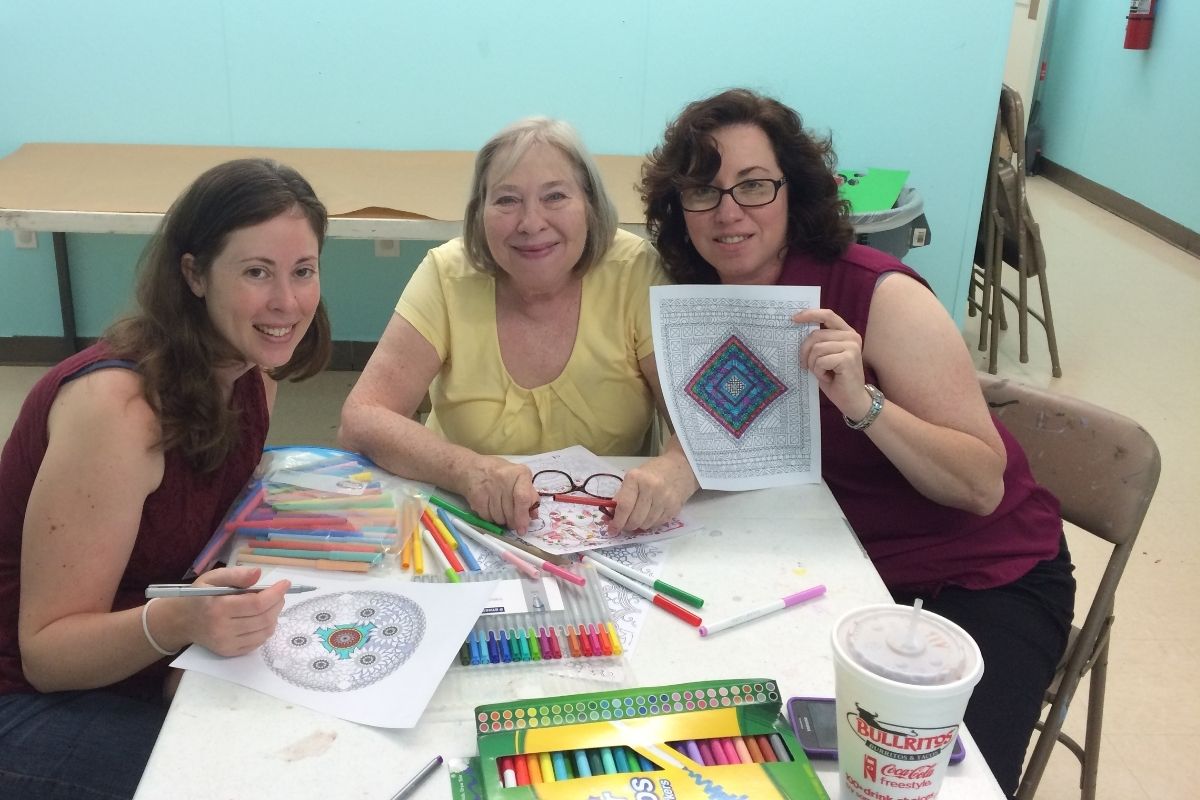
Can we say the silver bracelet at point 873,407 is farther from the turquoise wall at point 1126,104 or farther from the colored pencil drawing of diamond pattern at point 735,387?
the turquoise wall at point 1126,104

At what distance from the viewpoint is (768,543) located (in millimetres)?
1331

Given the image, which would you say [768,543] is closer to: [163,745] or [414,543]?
[414,543]

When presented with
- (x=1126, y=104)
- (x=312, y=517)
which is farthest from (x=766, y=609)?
(x=1126, y=104)

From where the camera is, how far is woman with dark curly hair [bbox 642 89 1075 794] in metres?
1.43

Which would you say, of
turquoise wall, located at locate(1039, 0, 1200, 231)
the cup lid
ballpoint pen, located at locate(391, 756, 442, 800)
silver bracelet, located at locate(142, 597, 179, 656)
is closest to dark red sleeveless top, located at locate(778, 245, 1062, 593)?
the cup lid

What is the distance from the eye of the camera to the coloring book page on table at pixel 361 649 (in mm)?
978

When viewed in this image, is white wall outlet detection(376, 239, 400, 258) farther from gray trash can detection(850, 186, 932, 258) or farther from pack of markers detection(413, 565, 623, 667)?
pack of markers detection(413, 565, 623, 667)

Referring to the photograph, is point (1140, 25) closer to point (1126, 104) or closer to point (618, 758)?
point (1126, 104)

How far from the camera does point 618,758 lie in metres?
0.88

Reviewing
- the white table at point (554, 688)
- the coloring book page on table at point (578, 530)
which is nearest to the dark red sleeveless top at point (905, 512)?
the white table at point (554, 688)

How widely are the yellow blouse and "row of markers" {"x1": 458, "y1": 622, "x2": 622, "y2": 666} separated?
67cm

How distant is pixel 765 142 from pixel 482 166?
50 centimetres

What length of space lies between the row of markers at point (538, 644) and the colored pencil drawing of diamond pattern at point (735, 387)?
1.65 ft

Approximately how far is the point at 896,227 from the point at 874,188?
253 millimetres
